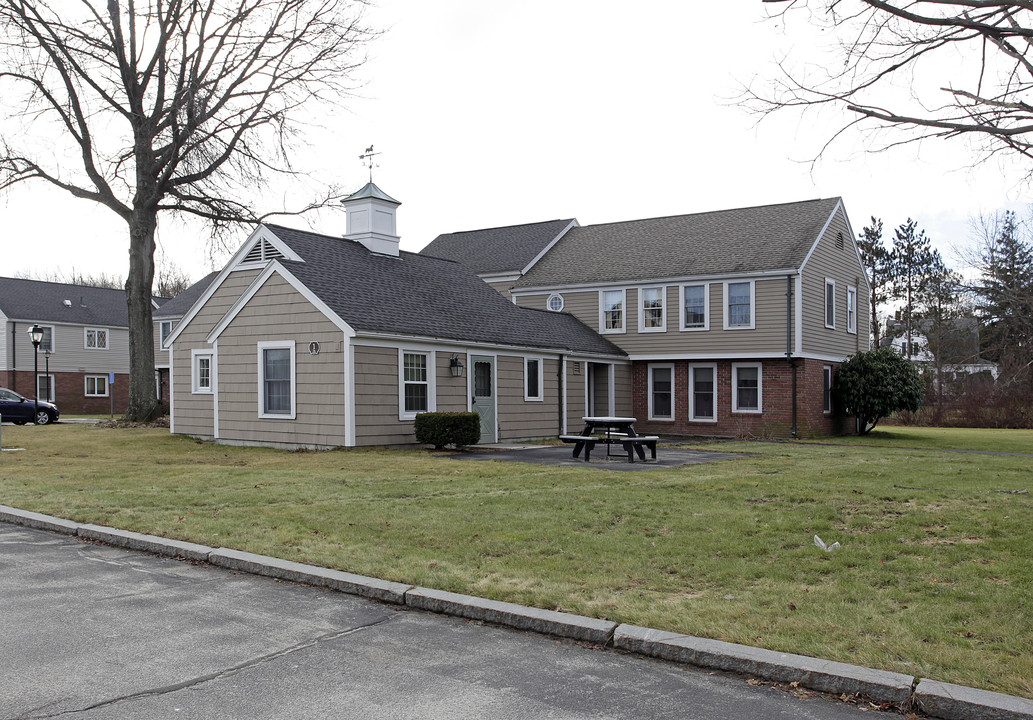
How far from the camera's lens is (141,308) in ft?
93.1

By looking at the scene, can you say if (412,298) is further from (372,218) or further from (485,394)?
(372,218)

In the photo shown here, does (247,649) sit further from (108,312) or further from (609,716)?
(108,312)

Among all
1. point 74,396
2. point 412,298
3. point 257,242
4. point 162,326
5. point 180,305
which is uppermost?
point 180,305

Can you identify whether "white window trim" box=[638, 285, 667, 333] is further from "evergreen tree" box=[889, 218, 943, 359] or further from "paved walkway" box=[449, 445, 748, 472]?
"evergreen tree" box=[889, 218, 943, 359]

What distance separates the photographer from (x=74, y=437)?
23172 millimetres

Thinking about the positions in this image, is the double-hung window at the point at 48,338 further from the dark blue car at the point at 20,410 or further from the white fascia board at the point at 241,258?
the white fascia board at the point at 241,258

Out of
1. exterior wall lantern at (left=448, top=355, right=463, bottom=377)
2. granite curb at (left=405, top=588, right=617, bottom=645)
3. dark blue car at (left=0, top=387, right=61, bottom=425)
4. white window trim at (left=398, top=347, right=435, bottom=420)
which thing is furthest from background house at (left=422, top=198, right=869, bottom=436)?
granite curb at (left=405, top=588, right=617, bottom=645)

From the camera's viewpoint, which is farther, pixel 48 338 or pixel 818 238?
pixel 48 338

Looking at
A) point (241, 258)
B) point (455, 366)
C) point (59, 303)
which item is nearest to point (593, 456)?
point (455, 366)

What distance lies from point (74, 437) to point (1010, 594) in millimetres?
23102

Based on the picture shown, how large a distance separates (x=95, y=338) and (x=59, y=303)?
8.95ft

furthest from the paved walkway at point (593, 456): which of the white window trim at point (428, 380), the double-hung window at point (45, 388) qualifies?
the double-hung window at point (45, 388)

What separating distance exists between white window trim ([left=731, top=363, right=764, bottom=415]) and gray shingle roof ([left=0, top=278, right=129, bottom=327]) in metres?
36.2

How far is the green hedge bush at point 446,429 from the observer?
18.7 metres
